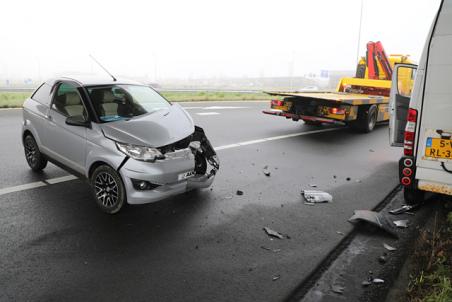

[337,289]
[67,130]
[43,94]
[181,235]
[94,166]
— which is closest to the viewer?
[337,289]

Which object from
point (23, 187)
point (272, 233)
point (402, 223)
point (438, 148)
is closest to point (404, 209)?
point (402, 223)

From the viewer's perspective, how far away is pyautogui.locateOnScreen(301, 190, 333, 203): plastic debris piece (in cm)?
551

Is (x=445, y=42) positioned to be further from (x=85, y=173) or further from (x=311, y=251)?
(x=85, y=173)

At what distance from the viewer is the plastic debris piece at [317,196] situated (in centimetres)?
551

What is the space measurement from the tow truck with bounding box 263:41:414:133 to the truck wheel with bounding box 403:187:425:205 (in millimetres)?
5333

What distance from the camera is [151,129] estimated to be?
4809mm

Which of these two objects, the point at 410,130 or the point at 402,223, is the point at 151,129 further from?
the point at 402,223

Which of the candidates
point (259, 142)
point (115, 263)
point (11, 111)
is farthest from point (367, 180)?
point (11, 111)

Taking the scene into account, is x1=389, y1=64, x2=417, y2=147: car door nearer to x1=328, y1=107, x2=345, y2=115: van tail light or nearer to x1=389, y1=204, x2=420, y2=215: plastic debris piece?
x1=389, y1=204, x2=420, y2=215: plastic debris piece

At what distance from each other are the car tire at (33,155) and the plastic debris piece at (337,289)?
186 inches

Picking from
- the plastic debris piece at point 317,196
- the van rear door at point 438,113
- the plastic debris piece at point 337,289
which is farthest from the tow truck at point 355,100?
the plastic debris piece at point 337,289

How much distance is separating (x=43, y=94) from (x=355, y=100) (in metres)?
8.19

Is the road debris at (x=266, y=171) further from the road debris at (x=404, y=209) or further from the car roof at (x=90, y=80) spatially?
the car roof at (x=90, y=80)

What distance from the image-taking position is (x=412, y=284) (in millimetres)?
3168
